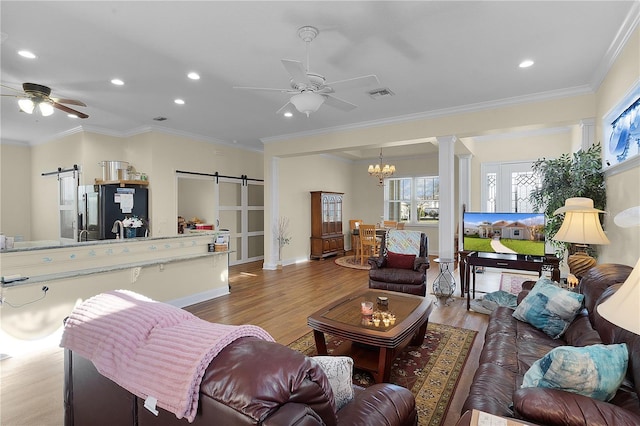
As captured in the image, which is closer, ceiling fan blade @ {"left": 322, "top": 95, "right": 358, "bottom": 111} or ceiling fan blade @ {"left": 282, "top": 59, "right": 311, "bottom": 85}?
ceiling fan blade @ {"left": 282, "top": 59, "right": 311, "bottom": 85}

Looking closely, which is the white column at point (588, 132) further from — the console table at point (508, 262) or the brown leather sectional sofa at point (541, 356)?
the brown leather sectional sofa at point (541, 356)

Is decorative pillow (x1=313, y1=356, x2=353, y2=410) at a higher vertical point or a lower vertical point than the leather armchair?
higher

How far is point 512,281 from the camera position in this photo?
5.73m

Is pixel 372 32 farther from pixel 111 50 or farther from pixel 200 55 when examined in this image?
pixel 111 50

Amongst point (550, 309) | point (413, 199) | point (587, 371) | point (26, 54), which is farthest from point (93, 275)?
point (413, 199)

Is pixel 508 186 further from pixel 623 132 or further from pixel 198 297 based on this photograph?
pixel 198 297

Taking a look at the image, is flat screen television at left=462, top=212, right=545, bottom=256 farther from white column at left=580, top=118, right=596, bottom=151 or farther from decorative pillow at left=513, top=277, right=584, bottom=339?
decorative pillow at left=513, top=277, right=584, bottom=339

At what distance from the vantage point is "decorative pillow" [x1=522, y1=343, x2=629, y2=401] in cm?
128

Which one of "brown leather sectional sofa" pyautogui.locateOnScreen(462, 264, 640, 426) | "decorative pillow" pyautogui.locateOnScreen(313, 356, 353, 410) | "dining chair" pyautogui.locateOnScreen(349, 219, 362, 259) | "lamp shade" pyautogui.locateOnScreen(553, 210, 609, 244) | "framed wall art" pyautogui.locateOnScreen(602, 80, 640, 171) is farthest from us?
"dining chair" pyautogui.locateOnScreen(349, 219, 362, 259)

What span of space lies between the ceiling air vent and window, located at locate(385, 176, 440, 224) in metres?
5.31

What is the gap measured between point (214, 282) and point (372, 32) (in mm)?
3962

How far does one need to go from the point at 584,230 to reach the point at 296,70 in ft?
9.86

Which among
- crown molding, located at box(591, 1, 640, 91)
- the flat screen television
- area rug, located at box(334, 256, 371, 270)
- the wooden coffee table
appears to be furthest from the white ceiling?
area rug, located at box(334, 256, 371, 270)

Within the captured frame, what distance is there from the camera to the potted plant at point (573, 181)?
3590mm
